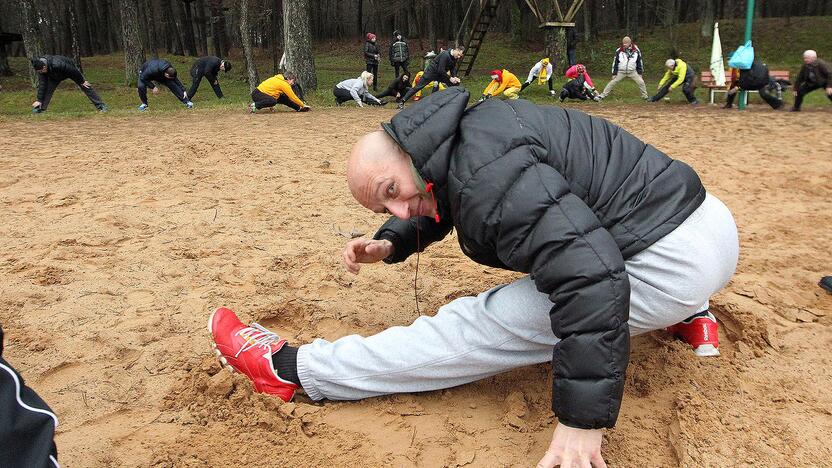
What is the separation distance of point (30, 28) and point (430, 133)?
56.5 ft

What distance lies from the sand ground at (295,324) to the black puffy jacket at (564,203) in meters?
0.46

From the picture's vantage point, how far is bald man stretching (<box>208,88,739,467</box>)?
5.54 ft

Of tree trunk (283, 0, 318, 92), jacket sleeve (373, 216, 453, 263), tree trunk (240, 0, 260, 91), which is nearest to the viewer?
jacket sleeve (373, 216, 453, 263)

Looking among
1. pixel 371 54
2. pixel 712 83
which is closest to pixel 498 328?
pixel 712 83

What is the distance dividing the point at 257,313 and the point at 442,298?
2.96 ft

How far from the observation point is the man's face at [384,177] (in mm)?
1943

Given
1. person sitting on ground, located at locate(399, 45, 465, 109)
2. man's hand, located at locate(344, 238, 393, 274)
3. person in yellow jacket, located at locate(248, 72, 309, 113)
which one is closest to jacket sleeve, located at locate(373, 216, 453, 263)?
man's hand, located at locate(344, 238, 393, 274)

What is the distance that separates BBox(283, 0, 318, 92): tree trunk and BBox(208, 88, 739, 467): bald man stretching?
13361 millimetres

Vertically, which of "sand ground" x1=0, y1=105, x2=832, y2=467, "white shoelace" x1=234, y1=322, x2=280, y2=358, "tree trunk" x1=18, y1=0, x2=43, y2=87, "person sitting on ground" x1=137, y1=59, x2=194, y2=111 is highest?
"tree trunk" x1=18, y1=0, x2=43, y2=87

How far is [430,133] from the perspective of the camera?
6.11ft

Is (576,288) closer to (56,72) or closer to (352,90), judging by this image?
Result: (352,90)

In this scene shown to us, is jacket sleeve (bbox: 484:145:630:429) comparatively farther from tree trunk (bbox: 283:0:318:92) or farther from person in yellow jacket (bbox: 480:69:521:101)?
tree trunk (bbox: 283:0:318:92)

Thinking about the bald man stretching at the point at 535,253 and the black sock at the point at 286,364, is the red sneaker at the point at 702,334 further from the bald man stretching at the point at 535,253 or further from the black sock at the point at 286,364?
the black sock at the point at 286,364

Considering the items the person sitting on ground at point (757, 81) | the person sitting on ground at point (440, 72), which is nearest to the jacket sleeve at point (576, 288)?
the person sitting on ground at point (757, 81)
